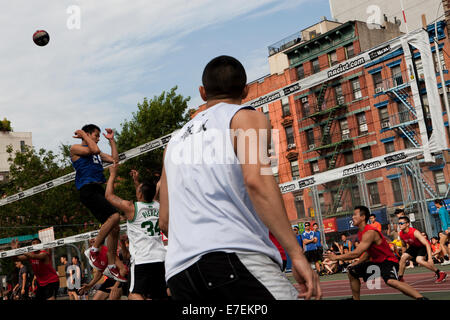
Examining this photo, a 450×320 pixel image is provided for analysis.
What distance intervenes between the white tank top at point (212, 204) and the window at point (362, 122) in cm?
4316

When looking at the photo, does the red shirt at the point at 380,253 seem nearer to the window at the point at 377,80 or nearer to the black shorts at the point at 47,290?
the black shorts at the point at 47,290

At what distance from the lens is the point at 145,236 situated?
748 centimetres

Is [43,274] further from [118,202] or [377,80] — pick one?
[377,80]

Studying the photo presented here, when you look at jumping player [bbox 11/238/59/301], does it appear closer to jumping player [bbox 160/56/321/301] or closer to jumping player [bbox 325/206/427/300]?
jumping player [bbox 325/206/427/300]

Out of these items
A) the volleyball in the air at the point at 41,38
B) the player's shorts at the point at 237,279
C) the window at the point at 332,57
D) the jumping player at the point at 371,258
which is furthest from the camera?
the window at the point at 332,57

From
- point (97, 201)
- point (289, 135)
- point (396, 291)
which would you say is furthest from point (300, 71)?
point (97, 201)

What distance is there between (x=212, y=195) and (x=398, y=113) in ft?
134

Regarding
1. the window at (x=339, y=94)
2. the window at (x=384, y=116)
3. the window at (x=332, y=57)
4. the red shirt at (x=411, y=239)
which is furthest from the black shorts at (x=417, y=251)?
the window at (x=332, y=57)

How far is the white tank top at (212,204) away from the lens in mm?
2578

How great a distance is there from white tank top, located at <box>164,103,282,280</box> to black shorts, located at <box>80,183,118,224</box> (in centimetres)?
525

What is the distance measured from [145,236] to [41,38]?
566 centimetres

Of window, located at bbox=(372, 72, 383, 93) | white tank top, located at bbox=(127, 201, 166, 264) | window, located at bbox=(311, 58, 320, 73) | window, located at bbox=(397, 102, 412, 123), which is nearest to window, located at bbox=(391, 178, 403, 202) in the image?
window, located at bbox=(397, 102, 412, 123)

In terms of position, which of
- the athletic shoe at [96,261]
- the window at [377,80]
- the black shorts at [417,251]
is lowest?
the black shorts at [417,251]
